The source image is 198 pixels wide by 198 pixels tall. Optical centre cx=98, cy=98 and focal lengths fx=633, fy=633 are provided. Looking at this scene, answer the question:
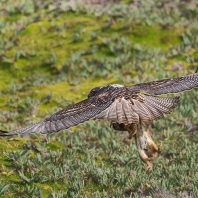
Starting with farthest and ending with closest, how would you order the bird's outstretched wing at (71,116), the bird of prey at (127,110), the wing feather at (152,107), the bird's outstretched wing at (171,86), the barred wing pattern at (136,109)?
1. the bird's outstretched wing at (171,86)
2. the wing feather at (152,107)
3. the barred wing pattern at (136,109)
4. the bird of prey at (127,110)
5. the bird's outstretched wing at (71,116)

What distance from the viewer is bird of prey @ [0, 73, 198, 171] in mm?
7825

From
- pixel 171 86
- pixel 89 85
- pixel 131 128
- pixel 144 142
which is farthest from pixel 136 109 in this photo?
pixel 89 85

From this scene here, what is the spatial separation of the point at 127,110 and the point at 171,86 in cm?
103

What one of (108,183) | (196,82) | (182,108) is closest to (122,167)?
(108,183)

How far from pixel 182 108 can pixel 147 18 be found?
20.4ft

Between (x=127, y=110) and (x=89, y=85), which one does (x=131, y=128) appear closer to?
(x=127, y=110)

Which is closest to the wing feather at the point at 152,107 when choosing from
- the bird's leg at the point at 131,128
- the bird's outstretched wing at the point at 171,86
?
the bird's outstretched wing at the point at 171,86

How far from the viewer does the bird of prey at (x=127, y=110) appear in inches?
308

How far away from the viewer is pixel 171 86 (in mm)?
8914

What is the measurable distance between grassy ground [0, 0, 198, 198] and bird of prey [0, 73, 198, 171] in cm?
86

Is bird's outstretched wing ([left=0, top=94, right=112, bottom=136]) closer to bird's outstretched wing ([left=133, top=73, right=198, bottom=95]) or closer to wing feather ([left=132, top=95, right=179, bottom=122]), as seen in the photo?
wing feather ([left=132, top=95, right=179, bottom=122])

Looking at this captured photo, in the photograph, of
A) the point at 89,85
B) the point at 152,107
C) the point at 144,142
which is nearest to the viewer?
the point at 152,107

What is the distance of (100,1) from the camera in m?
22.4

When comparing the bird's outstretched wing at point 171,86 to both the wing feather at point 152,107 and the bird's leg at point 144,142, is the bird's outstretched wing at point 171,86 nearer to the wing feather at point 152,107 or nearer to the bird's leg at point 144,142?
the wing feather at point 152,107
